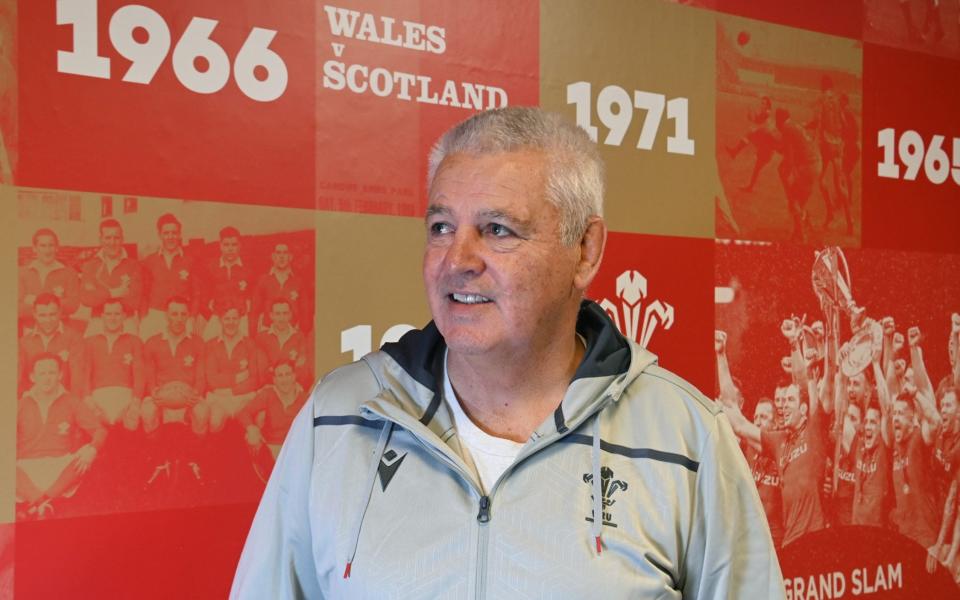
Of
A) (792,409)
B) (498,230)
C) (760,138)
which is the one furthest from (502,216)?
(792,409)

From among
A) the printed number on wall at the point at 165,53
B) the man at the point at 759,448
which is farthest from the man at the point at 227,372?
the man at the point at 759,448

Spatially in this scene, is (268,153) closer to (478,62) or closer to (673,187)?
(478,62)

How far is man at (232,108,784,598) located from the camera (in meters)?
1.44

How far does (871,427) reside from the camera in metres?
3.13

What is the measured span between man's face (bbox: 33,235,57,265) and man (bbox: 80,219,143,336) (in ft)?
0.20

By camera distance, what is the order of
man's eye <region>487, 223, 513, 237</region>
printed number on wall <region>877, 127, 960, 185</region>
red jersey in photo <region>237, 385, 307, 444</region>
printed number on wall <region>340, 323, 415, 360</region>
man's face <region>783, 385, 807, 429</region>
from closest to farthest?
man's eye <region>487, 223, 513, 237</region> < red jersey in photo <region>237, 385, 307, 444</region> < printed number on wall <region>340, 323, 415, 360</region> < man's face <region>783, 385, 807, 429</region> < printed number on wall <region>877, 127, 960, 185</region>

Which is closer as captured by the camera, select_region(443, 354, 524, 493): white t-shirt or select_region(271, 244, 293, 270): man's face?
select_region(443, 354, 524, 493): white t-shirt

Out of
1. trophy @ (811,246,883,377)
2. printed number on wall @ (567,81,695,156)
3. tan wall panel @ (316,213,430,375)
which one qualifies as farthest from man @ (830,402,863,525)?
tan wall panel @ (316,213,430,375)

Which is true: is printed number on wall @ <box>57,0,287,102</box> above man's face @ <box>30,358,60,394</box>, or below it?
above

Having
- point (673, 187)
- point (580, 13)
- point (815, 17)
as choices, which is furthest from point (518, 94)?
point (815, 17)

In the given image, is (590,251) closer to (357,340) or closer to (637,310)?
(357,340)

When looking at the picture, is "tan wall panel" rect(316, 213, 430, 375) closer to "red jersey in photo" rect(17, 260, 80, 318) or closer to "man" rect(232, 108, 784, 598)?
"red jersey in photo" rect(17, 260, 80, 318)

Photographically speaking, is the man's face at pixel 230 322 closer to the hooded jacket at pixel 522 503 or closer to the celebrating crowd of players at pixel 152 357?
the celebrating crowd of players at pixel 152 357

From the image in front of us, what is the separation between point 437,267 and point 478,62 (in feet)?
3.62
